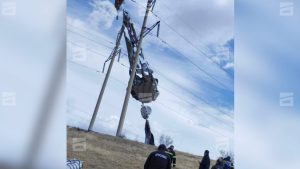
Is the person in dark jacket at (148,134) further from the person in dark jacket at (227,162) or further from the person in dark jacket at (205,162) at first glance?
the person in dark jacket at (227,162)

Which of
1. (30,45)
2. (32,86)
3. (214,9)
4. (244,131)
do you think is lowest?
(244,131)

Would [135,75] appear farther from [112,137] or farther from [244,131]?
[244,131]

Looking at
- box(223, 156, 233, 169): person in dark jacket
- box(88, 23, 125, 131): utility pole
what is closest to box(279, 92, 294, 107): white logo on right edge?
box(223, 156, 233, 169): person in dark jacket

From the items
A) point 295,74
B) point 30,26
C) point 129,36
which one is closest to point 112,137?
point 129,36

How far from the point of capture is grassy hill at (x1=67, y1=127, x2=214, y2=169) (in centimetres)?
454

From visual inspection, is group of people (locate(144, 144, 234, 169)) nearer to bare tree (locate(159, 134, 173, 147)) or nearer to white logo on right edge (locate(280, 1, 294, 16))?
bare tree (locate(159, 134, 173, 147))

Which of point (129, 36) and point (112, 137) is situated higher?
point (129, 36)

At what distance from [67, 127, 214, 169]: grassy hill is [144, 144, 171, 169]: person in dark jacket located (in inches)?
3.4

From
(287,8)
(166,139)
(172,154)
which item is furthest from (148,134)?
(287,8)

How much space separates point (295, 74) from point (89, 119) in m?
1.83

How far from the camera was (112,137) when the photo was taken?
4.56 m

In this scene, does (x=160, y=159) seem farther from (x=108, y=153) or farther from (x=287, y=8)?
(x=287, y=8)

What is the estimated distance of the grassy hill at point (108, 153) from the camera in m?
4.54

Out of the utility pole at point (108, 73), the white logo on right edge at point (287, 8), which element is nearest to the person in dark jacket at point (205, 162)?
the utility pole at point (108, 73)
